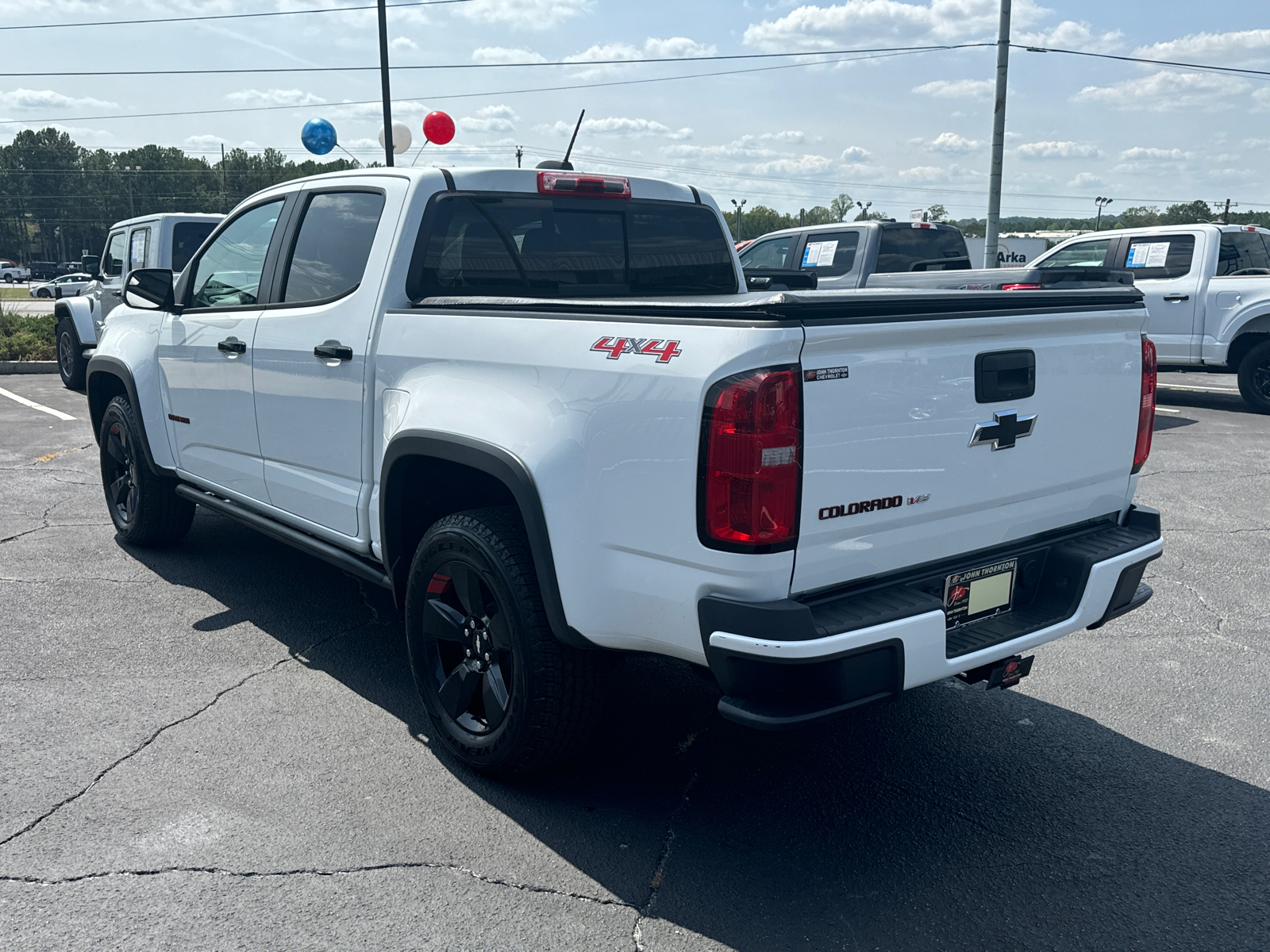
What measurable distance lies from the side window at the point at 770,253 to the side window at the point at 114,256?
7514mm

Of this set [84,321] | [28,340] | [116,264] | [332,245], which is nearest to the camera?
[332,245]

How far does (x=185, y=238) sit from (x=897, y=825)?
10.8m

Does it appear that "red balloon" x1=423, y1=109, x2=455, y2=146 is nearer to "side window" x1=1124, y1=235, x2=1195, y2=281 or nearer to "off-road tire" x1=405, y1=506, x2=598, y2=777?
"side window" x1=1124, y1=235, x2=1195, y2=281

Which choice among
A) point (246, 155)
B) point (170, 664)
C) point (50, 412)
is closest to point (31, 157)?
point (246, 155)

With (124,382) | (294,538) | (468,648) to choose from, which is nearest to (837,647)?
(468,648)

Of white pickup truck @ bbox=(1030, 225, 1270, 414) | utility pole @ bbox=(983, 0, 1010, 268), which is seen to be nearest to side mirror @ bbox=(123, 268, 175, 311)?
white pickup truck @ bbox=(1030, 225, 1270, 414)

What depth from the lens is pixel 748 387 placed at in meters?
2.44

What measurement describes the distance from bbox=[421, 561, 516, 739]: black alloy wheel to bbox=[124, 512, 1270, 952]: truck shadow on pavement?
0.24 meters

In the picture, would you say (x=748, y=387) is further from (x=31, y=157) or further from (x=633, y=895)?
(x=31, y=157)

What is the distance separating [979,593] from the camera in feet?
9.89

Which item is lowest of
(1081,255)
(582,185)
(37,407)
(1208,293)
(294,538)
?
(37,407)

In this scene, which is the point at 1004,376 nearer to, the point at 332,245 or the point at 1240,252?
the point at 332,245

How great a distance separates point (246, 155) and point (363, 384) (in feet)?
442

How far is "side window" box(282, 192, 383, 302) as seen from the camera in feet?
12.8
